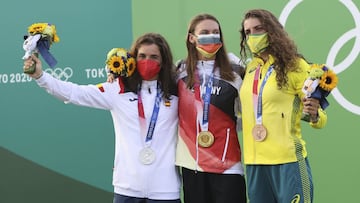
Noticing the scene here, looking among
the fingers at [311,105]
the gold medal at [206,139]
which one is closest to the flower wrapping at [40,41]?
the gold medal at [206,139]

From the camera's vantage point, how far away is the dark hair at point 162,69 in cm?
305

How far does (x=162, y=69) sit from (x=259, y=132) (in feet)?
2.23

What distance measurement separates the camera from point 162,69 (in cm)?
307

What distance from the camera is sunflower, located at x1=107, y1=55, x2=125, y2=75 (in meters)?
2.97

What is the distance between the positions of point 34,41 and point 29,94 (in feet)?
4.53

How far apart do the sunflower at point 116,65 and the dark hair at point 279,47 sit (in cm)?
71

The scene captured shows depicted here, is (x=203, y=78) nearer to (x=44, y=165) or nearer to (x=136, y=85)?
(x=136, y=85)

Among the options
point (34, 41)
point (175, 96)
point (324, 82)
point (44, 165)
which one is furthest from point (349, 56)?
point (44, 165)

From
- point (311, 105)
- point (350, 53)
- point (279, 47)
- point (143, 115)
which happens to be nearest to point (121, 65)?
point (143, 115)

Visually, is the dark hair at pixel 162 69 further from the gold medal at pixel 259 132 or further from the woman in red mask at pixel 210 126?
the gold medal at pixel 259 132

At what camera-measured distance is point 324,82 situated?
8.34 feet

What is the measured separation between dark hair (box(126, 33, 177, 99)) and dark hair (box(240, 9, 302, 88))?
1.68 ft

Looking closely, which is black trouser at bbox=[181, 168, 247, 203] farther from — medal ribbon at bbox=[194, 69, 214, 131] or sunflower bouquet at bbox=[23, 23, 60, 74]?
sunflower bouquet at bbox=[23, 23, 60, 74]

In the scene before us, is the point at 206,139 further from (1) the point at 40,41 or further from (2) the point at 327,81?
(1) the point at 40,41
